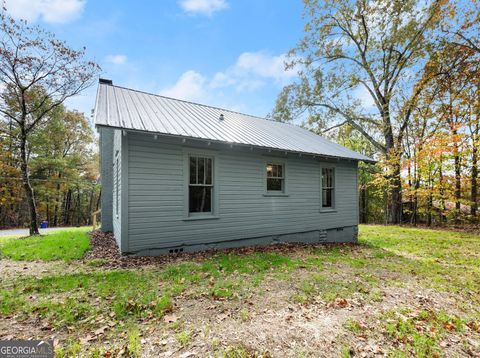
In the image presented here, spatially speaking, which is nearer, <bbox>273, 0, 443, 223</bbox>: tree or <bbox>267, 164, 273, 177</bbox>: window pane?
<bbox>267, 164, 273, 177</bbox>: window pane

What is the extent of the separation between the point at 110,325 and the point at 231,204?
466 cm

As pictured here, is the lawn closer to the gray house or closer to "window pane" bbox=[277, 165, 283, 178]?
the gray house

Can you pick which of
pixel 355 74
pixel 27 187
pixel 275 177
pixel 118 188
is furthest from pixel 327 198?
pixel 27 187

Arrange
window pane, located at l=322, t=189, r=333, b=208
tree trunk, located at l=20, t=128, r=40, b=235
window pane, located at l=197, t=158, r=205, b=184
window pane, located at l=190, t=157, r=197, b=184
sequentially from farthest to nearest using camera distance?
tree trunk, located at l=20, t=128, r=40, b=235 → window pane, located at l=322, t=189, r=333, b=208 → window pane, located at l=197, t=158, r=205, b=184 → window pane, located at l=190, t=157, r=197, b=184

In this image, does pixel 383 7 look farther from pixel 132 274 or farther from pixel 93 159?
pixel 93 159

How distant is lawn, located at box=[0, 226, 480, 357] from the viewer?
2678 mm

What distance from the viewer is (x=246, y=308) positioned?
3500 millimetres

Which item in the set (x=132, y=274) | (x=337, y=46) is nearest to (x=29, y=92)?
(x=132, y=274)

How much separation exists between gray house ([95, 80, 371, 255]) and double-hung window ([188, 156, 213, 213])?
30 millimetres

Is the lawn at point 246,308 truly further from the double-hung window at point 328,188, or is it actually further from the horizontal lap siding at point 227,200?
the double-hung window at point 328,188

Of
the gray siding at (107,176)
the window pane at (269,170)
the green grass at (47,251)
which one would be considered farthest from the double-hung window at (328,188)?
the gray siding at (107,176)

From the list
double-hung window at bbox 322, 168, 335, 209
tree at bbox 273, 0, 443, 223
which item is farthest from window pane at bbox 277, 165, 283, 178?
tree at bbox 273, 0, 443, 223

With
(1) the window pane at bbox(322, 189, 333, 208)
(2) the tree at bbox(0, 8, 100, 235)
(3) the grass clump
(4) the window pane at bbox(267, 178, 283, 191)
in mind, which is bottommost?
(3) the grass clump

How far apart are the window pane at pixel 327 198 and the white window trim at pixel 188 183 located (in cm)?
497
